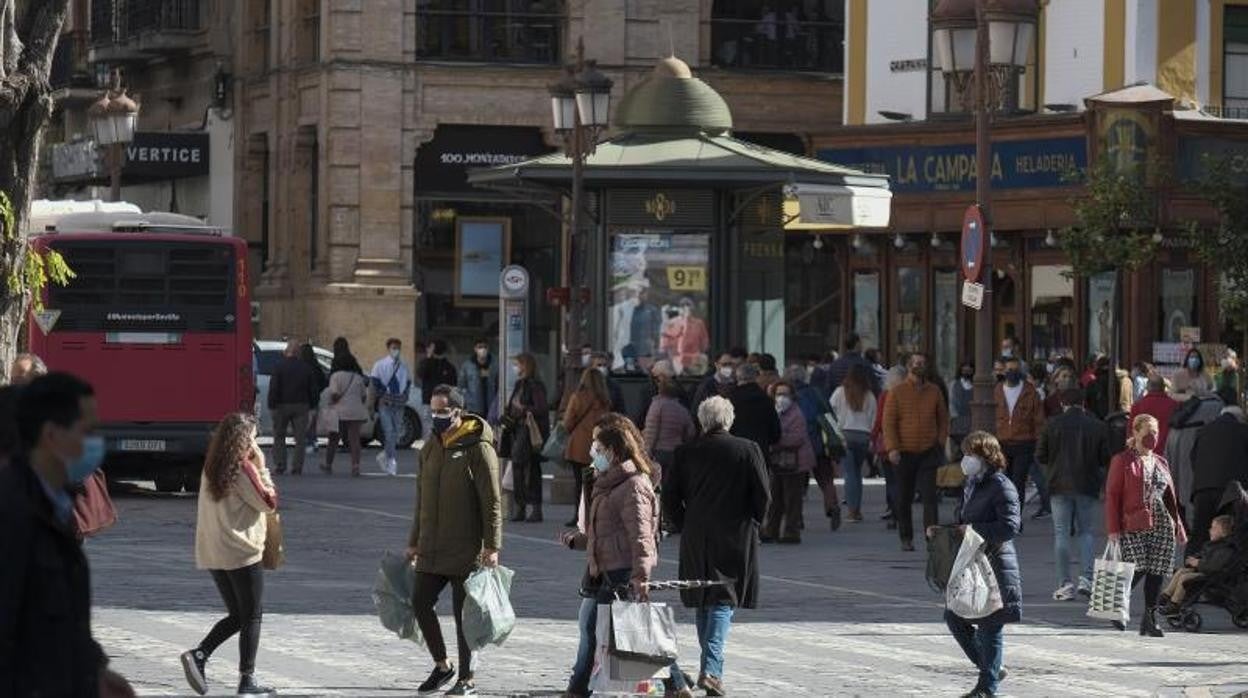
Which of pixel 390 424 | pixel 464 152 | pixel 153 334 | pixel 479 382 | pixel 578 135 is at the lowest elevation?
pixel 390 424

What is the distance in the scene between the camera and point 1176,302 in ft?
132

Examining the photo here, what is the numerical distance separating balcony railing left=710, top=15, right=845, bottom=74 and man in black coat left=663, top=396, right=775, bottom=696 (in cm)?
3708

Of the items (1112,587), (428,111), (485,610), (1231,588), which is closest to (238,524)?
(485,610)

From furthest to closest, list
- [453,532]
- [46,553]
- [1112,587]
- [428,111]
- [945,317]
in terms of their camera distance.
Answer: [428,111], [945,317], [1112,587], [453,532], [46,553]

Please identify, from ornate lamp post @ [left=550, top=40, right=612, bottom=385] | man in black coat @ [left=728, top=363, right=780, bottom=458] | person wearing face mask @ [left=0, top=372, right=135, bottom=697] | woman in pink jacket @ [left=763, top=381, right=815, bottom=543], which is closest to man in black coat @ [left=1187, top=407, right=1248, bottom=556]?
man in black coat @ [left=728, top=363, right=780, bottom=458]

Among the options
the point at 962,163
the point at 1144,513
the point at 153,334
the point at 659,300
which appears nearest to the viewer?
the point at 1144,513

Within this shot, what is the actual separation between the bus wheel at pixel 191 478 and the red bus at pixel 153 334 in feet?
3.61

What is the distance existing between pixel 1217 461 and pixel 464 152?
30.7m

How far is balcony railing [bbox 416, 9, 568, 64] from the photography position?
51000mm

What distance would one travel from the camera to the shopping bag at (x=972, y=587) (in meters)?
15.6

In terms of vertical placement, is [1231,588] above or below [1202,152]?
below

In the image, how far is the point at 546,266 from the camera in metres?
51.4

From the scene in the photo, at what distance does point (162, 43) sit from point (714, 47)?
11.5 meters

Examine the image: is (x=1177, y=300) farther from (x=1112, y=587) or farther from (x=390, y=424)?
(x=1112, y=587)
